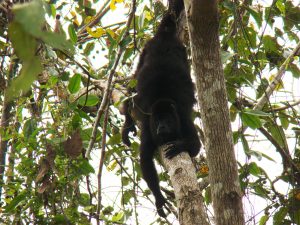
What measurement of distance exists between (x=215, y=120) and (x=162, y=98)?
2.97m

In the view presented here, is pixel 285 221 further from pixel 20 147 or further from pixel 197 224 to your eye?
pixel 20 147

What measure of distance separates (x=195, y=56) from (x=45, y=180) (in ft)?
4.28

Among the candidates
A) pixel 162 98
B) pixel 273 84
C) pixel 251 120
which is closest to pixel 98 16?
pixel 162 98

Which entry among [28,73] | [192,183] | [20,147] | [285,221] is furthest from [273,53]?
[28,73]

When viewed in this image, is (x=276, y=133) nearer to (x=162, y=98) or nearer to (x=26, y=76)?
(x=162, y=98)

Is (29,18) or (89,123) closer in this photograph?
(29,18)

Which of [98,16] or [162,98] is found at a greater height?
[98,16]

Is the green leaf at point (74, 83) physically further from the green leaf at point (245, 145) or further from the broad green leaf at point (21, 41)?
the broad green leaf at point (21, 41)

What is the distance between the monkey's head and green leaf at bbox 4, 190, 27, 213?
7.30 ft

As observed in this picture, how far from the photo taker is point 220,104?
251cm

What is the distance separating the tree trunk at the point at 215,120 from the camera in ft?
7.66

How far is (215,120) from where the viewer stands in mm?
2480

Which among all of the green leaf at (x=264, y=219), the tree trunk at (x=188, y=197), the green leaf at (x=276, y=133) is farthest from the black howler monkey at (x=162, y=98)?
the tree trunk at (x=188, y=197)

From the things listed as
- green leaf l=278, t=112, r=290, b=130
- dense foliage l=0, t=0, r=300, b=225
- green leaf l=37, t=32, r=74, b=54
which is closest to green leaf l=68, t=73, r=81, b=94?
dense foliage l=0, t=0, r=300, b=225
